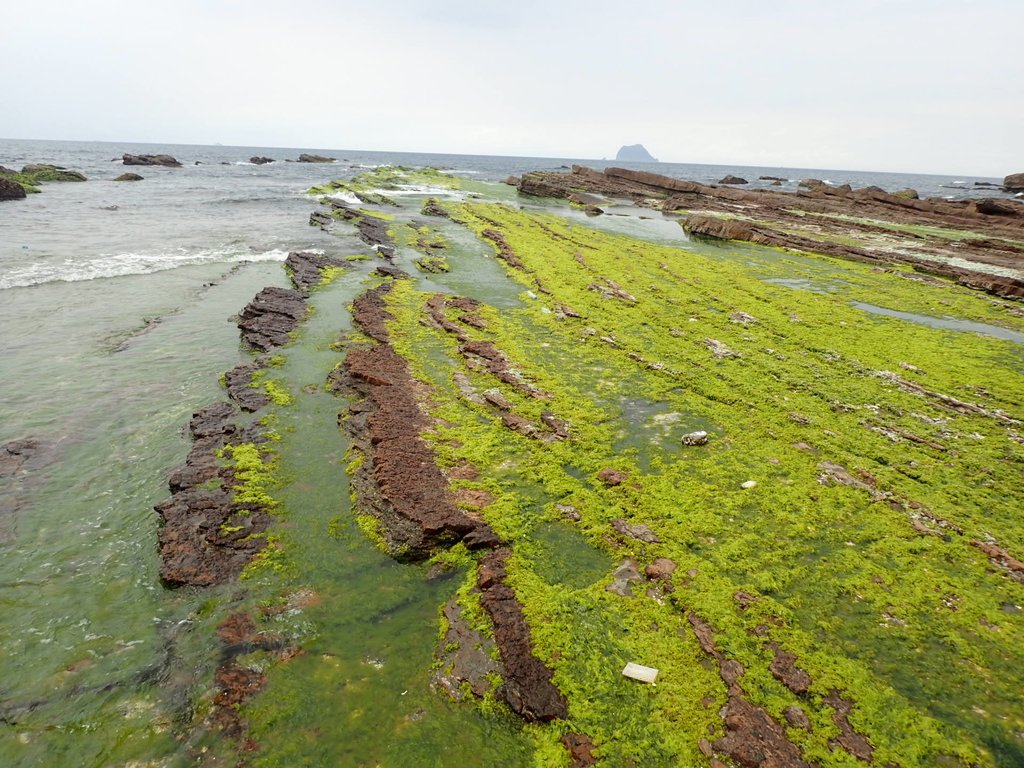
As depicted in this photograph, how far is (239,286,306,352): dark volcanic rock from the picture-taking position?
17047mm

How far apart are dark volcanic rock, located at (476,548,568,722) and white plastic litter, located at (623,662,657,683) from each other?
3.22 ft

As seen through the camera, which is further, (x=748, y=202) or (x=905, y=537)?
(x=748, y=202)

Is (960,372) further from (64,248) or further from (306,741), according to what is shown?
(64,248)

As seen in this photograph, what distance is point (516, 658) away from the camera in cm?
675

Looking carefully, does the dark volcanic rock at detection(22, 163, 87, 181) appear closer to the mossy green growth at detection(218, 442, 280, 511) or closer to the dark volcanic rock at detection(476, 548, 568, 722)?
the mossy green growth at detection(218, 442, 280, 511)

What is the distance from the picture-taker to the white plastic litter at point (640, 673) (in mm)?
6575

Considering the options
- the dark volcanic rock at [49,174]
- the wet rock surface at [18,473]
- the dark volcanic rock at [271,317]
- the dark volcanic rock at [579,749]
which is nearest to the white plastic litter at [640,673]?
the dark volcanic rock at [579,749]

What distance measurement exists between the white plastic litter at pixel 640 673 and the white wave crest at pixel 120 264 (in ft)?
92.5

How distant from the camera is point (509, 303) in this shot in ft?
75.2

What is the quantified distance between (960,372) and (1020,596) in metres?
11.8

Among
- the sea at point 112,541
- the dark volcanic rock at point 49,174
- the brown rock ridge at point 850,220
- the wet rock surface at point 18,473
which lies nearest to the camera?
the sea at point 112,541

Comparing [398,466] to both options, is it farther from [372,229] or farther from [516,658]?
[372,229]

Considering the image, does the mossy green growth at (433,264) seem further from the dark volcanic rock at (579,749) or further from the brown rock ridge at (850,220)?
the brown rock ridge at (850,220)

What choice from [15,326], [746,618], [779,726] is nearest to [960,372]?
[746,618]
